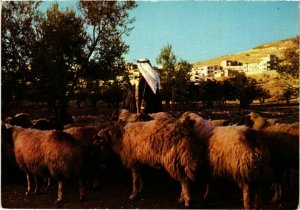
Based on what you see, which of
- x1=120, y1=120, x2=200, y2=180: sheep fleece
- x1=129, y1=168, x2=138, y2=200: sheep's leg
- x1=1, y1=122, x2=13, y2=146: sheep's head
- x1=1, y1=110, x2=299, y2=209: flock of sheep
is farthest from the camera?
x1=1, y1=122, x2=13, y2=146: sheep's head

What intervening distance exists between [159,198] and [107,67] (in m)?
9.91

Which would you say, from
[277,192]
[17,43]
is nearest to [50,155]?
[277,192]

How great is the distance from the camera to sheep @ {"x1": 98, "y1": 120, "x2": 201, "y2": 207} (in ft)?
25.1

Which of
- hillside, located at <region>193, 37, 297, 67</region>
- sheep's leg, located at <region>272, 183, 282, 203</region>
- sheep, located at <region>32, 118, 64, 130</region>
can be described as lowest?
sheep's leg, located at <region>272, 183, 282, 203</region>

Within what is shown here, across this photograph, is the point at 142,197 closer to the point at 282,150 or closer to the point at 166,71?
the point at 282,150

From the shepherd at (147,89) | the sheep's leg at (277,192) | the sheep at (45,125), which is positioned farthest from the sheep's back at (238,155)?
the sheep at (45,125)

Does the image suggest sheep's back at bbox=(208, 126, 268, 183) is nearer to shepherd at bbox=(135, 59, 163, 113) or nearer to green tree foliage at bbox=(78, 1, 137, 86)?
shepherd at bbox=(135, 59, 163, 113)

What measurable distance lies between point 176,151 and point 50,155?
8.52 feet

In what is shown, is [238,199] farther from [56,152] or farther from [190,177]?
[56,152]

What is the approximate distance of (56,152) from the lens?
322 inches

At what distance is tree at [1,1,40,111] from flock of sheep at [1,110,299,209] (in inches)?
203

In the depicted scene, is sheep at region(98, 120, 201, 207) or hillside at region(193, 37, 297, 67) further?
hillside at region(193, 37, 297, 67)

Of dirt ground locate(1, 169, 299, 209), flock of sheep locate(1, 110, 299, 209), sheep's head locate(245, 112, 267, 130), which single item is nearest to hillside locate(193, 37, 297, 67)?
sheep's head locate(245, 112, 267, 130)

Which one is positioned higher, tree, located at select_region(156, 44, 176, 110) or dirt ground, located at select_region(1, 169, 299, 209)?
tree, located at select_region(156, 44, 176, 110)
